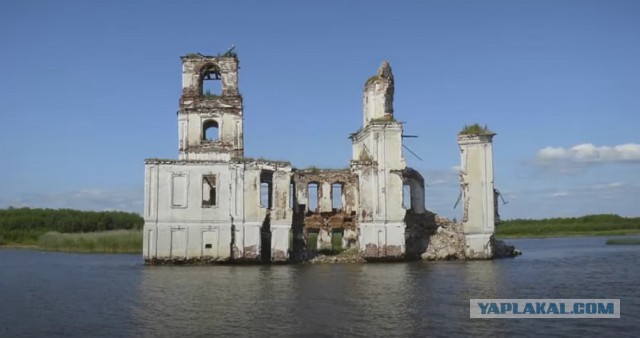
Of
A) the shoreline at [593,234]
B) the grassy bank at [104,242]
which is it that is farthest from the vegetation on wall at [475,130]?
the shoreline at [593,234]

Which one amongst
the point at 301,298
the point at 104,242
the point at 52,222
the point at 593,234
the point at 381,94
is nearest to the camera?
the point at 301,298

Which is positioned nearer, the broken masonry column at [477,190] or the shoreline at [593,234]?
the broken masonry column at [477,190]

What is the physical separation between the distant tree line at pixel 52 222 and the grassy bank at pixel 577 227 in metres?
44.7

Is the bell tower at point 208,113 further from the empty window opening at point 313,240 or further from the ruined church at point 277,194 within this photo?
the empty window opening at point 313,240

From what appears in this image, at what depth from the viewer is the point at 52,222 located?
68.8 meters

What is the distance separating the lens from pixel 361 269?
27906 mm

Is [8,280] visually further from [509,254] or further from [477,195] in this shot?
[509,254]

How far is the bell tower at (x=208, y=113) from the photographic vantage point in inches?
1345

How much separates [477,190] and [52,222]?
51.9m

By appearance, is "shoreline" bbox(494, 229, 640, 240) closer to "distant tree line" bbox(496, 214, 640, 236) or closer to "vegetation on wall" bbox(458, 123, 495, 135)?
"distant tree line" bbox(496, 214, 640, 236)

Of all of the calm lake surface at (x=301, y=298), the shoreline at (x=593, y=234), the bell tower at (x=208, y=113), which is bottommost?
the calm lake surface at (x=301, y=298)

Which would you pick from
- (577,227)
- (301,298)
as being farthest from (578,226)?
(301,298)

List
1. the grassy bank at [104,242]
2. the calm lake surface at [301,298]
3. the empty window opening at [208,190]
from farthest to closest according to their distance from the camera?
the grassy bank at [104,242] < the empty window opening at [208,190] < the calm lake surface at [301,298]

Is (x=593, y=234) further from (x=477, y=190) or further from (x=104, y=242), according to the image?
(x=104, y=242)
